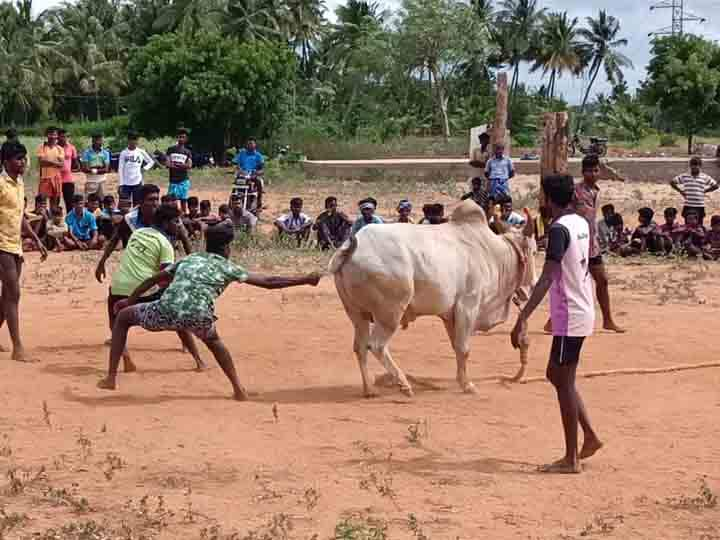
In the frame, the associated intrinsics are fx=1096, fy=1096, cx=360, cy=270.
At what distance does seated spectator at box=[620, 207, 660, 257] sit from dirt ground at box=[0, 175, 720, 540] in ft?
16.9

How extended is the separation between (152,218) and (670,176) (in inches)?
843

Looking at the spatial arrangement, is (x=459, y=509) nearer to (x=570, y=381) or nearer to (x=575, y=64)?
(x=570, y=381)

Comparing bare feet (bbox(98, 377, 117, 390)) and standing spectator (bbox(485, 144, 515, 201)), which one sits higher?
standing spectator (bbox(485, 144, 515, 201))

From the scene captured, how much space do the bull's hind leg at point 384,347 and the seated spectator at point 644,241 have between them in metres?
8.71

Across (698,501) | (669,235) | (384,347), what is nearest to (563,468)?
(698,501)

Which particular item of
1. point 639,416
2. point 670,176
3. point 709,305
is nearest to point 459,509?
point 639,416

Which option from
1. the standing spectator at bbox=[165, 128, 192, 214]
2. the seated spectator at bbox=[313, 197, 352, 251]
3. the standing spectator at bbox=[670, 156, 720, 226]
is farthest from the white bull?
the standing spectator at bbox=[165, 128, 192, 214]

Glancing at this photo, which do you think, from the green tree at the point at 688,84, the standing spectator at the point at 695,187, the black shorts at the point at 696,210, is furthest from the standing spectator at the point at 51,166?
the green tree at the point at 688,84

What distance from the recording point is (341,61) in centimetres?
5834

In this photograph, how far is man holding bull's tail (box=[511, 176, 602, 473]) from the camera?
5.91 metres

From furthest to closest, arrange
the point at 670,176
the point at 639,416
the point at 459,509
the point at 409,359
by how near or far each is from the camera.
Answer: the point at 670,176, the point at 409,359, the point at 639,416, the point at 459,509

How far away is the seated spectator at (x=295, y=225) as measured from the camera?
1659cm

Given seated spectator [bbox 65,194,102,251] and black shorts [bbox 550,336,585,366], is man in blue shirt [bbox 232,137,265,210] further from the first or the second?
black shorts [bbox 550,336,585,366]

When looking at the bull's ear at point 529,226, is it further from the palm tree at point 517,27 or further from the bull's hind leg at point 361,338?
the palm tree at point 517,27
